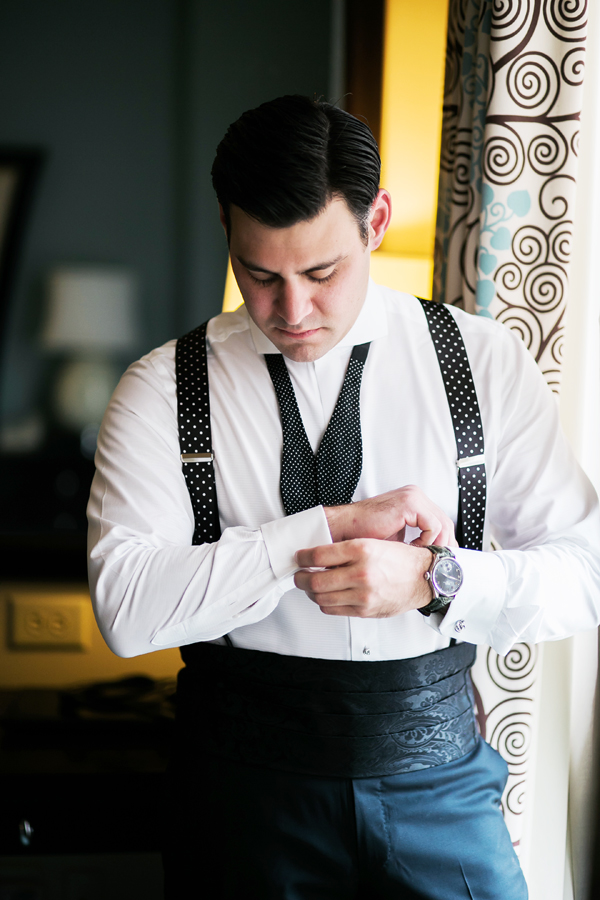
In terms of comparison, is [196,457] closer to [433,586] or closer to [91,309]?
[433,586]

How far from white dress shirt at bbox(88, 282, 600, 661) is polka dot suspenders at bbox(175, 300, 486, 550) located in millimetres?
16

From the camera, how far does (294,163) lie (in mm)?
1000

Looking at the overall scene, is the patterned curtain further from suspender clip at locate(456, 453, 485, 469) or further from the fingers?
the fingers

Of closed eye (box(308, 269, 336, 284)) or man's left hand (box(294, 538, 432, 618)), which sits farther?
closed eye (box(308, 269, 336, 284))

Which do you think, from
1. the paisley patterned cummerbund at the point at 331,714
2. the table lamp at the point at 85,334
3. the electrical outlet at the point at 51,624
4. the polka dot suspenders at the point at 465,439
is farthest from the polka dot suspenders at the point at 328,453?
the electrical outlet at the point at 51,624

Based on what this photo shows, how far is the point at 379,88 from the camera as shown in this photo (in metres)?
2.23

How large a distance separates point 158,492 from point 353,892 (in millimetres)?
650

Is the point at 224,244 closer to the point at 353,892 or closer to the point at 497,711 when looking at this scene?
the point at 497,711

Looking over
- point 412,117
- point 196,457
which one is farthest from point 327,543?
point 412,117

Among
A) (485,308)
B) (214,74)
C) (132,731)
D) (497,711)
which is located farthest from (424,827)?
(214,74)

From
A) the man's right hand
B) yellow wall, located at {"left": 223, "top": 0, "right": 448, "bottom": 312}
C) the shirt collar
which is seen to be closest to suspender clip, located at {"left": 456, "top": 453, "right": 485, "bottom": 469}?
the man's right hand

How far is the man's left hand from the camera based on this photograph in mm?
899

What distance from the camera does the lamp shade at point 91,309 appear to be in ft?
6.93

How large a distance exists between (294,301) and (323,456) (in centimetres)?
25
